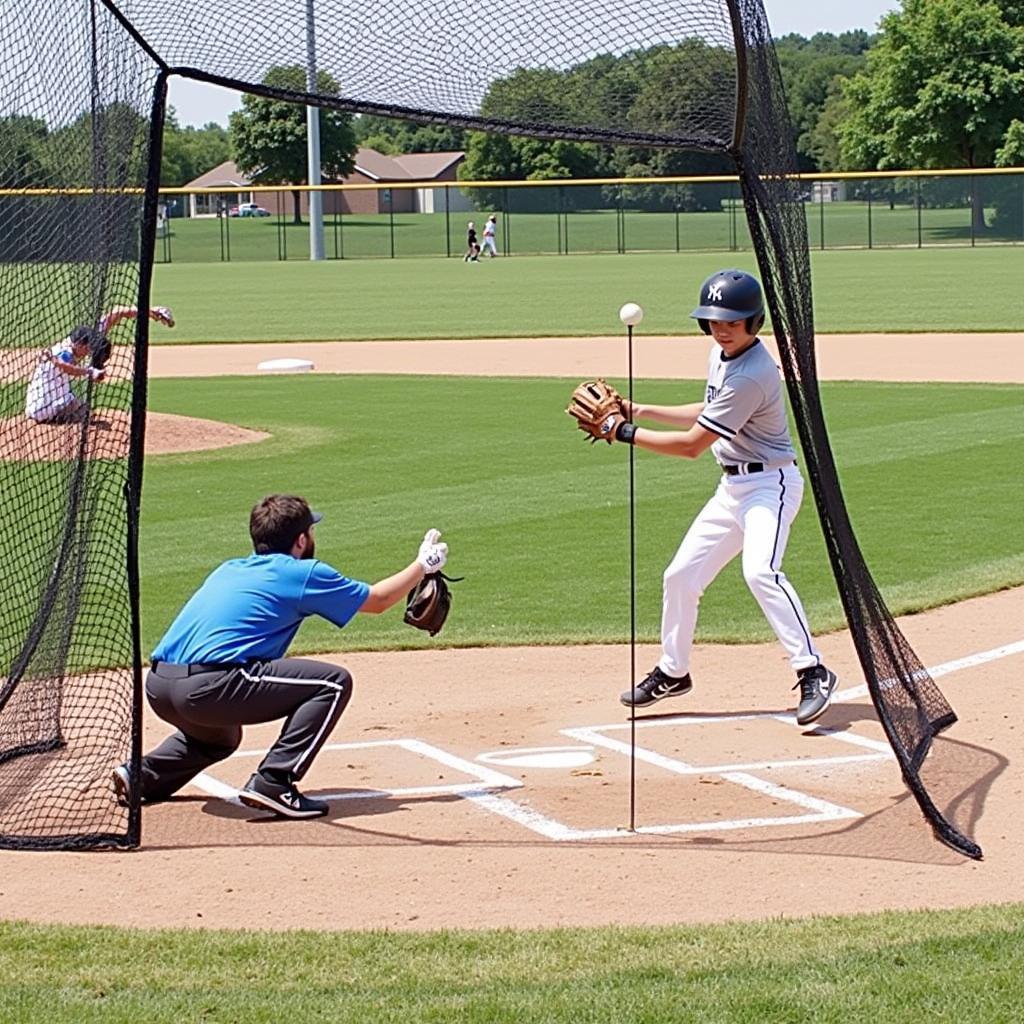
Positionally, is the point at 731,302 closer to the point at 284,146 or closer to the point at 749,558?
the point at 749,558

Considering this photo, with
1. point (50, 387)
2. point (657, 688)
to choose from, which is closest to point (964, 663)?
point (657, 688)

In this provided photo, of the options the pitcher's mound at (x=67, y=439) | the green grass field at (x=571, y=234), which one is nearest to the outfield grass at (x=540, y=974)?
the pitcher's mound at (x=67, y=439)

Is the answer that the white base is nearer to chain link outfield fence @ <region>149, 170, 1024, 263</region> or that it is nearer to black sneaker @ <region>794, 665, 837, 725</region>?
black sneaker @ <region>794, 665, 837, 725</region>

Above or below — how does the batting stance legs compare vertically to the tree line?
below

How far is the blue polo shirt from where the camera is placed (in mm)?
6480

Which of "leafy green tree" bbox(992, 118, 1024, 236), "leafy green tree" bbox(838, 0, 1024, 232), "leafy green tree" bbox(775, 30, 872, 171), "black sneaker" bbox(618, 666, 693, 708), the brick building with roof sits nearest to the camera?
"black sneaker" bbox(618, 666, 693, 708)

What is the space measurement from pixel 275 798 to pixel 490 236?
167 feet

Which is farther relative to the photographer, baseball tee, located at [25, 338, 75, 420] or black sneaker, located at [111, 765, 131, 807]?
baseball tee, located at [25, 338, 75, 420]

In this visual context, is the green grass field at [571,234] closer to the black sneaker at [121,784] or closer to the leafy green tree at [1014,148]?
the leafy green tree at [1014,148]

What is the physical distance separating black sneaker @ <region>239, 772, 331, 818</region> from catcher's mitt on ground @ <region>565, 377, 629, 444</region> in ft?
6.15

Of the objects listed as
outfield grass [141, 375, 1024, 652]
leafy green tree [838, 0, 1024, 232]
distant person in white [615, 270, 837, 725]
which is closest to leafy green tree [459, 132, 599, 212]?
leafy green tree [838, 0, 1024, 232]

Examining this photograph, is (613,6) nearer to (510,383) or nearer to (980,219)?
(510,383)

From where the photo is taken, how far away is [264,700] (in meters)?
6.48

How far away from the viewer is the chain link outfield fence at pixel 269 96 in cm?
635
